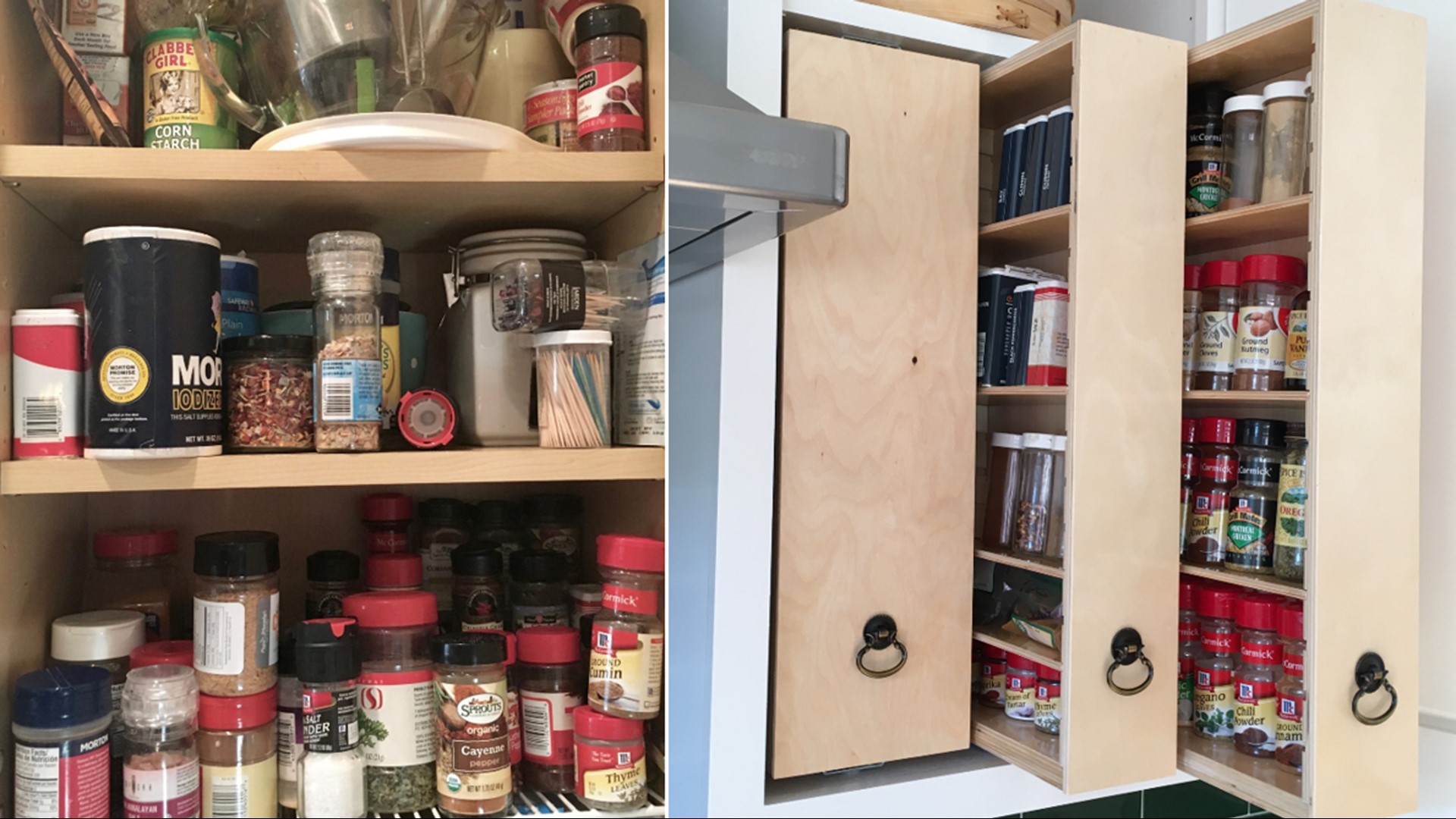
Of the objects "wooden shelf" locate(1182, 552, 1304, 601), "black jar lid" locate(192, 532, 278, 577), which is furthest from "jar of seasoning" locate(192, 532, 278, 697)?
"wooden shelf" locate(1182, 552, 1304, 601)

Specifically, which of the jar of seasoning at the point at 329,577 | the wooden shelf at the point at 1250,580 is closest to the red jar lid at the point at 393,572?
the jar of seasoning at the point at 329,577

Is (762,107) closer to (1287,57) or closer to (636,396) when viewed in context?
(636,396)

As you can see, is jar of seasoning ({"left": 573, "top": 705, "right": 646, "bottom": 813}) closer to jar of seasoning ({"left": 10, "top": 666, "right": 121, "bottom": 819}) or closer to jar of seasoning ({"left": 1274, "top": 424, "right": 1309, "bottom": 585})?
jar of seasoning ({"left": 10, "top": 666, "right": 121, "bottom": 819})

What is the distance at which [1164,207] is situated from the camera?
1.34 meters

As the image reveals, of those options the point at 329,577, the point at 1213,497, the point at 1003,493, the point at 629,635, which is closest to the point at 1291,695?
the point at 1213,497

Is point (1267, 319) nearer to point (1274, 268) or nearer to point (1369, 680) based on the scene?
point (1274, 268)

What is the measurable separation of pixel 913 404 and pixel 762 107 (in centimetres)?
41

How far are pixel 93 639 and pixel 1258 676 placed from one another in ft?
4.16

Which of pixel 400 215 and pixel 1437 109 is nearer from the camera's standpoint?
pixel 400 215

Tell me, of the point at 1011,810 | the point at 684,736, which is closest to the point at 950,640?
the point at 1011,810

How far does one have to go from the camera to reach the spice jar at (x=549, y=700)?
0.89 meters

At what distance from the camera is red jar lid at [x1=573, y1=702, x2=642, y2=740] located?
0.85m

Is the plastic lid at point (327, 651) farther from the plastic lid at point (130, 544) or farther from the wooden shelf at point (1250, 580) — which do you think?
the wooden shelf at point (1250, 580)

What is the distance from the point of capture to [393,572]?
0.92 metres
